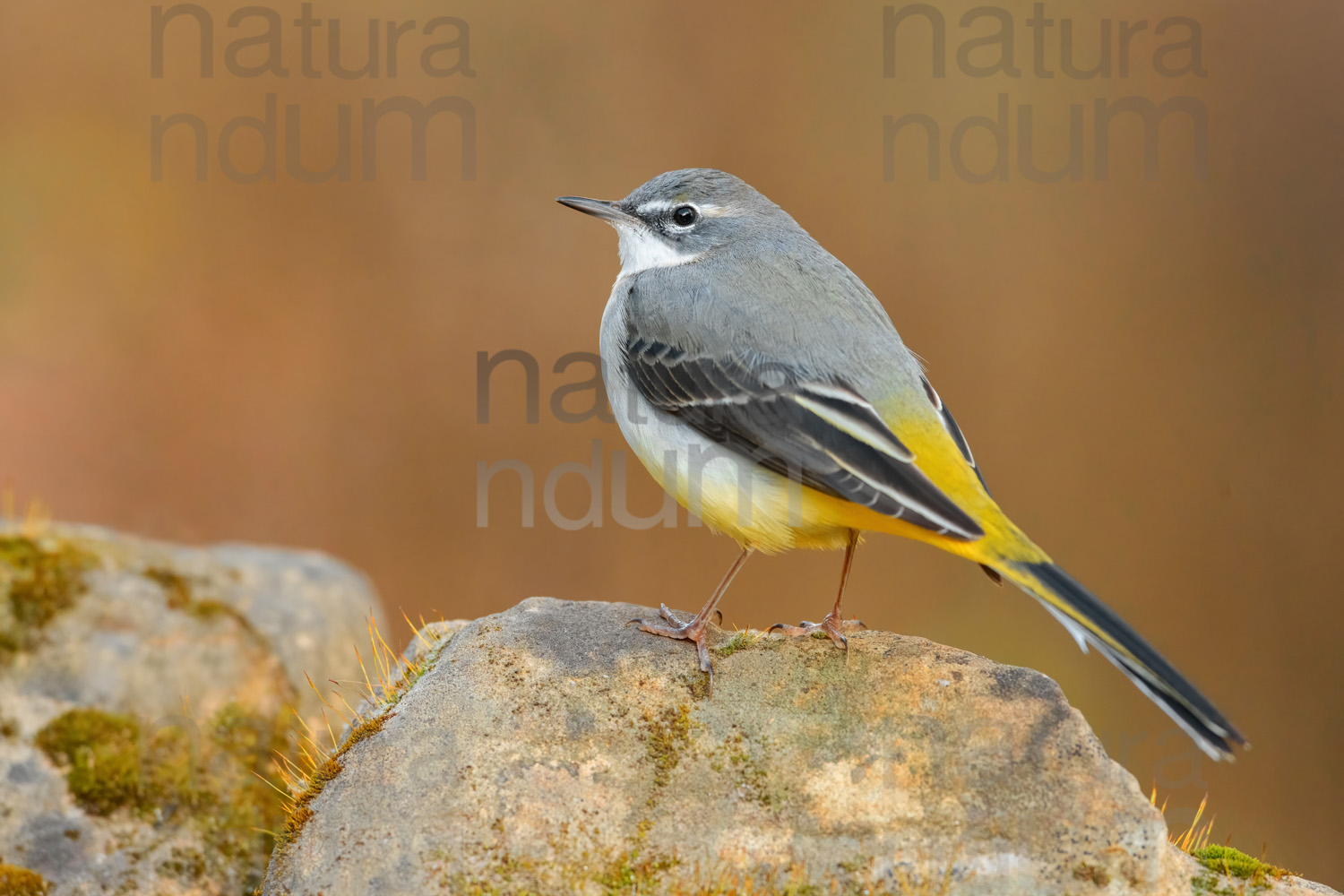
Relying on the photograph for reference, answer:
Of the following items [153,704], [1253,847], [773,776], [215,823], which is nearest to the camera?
[773,776]

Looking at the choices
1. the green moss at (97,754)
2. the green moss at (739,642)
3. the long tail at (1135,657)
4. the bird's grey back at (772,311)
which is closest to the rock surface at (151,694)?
the green moss at (97,754)

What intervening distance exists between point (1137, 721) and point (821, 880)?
8.63 meters

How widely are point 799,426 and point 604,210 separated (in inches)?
84.9

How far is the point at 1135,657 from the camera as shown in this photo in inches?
173

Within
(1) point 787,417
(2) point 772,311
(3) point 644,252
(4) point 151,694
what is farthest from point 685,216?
(4) point 151,694

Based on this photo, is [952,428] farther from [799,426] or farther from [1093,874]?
[1093,874]

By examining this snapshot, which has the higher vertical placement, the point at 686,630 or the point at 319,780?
the point at 686,630

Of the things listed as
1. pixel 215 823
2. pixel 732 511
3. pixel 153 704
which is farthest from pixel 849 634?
pixel 153 704

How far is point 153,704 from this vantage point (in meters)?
7.02

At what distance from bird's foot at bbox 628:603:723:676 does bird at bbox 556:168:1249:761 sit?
2cm

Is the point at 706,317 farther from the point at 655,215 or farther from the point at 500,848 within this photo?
the point at 500,848

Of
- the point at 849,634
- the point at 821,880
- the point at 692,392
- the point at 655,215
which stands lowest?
the point at 821,880

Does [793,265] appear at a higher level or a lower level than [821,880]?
higher

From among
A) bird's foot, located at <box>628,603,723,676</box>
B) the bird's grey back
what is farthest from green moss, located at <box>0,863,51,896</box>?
the bird's grey back
